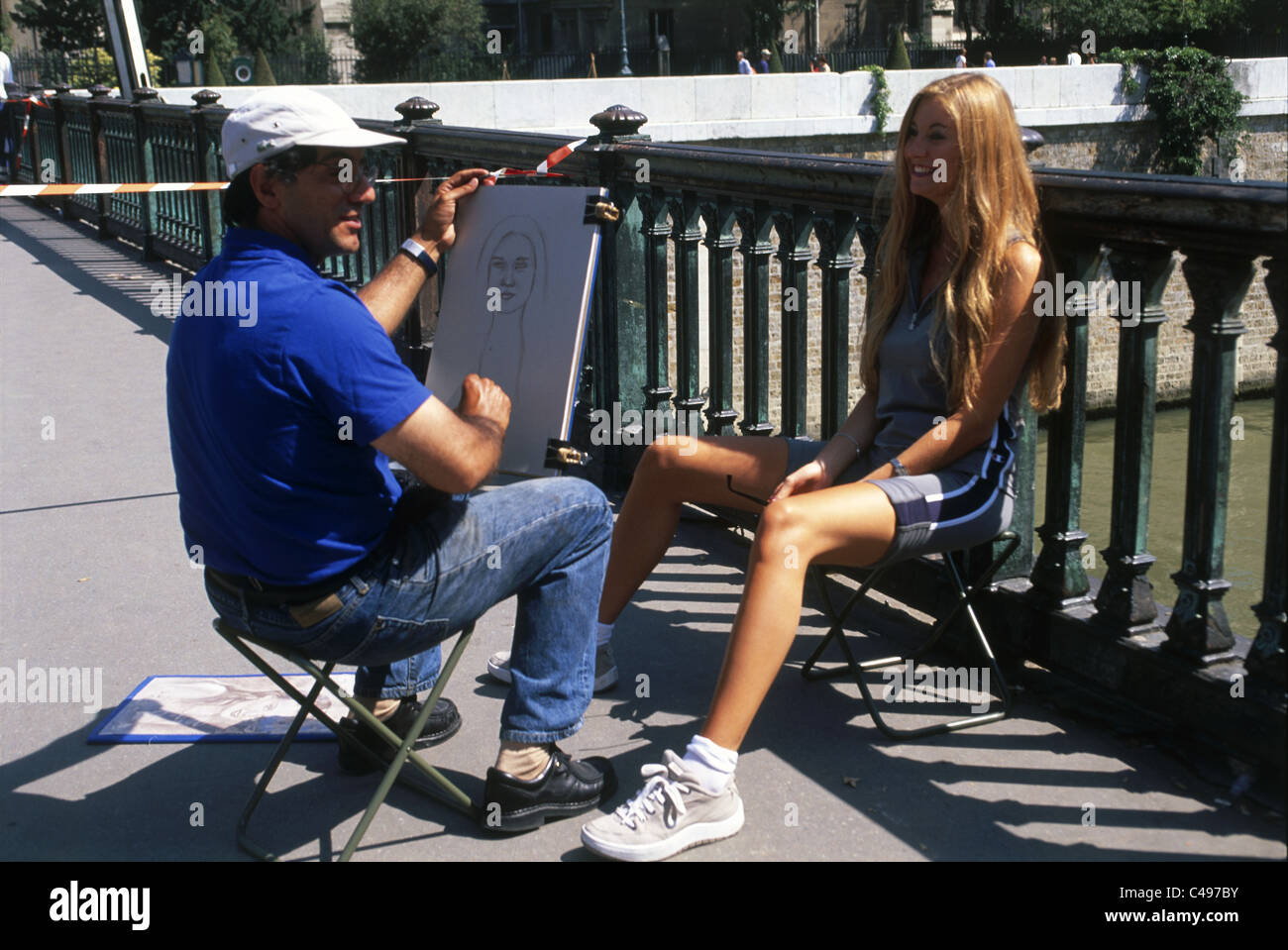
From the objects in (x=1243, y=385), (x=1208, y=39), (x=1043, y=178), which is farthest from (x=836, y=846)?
(x=1208, y=39)

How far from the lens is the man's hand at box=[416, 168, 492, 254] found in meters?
4.02

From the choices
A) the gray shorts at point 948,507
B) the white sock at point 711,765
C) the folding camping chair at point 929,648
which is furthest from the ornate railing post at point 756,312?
the white sock at point 711,765

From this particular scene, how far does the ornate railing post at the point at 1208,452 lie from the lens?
3.02 metres

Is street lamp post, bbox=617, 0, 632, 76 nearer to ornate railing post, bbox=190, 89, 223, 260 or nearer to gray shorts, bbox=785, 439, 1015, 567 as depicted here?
ornate railing post, bbox=190, 89, 223, 260

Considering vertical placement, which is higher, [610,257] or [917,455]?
[610,257]

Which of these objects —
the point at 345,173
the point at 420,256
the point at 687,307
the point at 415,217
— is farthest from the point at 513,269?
the point at 415,217

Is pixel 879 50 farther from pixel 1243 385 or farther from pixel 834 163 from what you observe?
pixel 834 163

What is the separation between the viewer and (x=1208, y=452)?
3.12 metres

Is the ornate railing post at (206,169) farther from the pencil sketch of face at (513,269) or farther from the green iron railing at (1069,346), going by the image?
the pencil sketch of face at (513,269)

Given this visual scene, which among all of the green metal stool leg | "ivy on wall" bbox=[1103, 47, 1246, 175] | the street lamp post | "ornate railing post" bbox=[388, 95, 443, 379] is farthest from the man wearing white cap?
the street lamp post

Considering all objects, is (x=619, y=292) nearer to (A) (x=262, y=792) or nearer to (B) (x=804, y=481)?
(B) (x=804, y=481)

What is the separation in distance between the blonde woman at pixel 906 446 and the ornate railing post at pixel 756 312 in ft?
3.05

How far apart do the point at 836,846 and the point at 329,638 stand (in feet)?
3.73
